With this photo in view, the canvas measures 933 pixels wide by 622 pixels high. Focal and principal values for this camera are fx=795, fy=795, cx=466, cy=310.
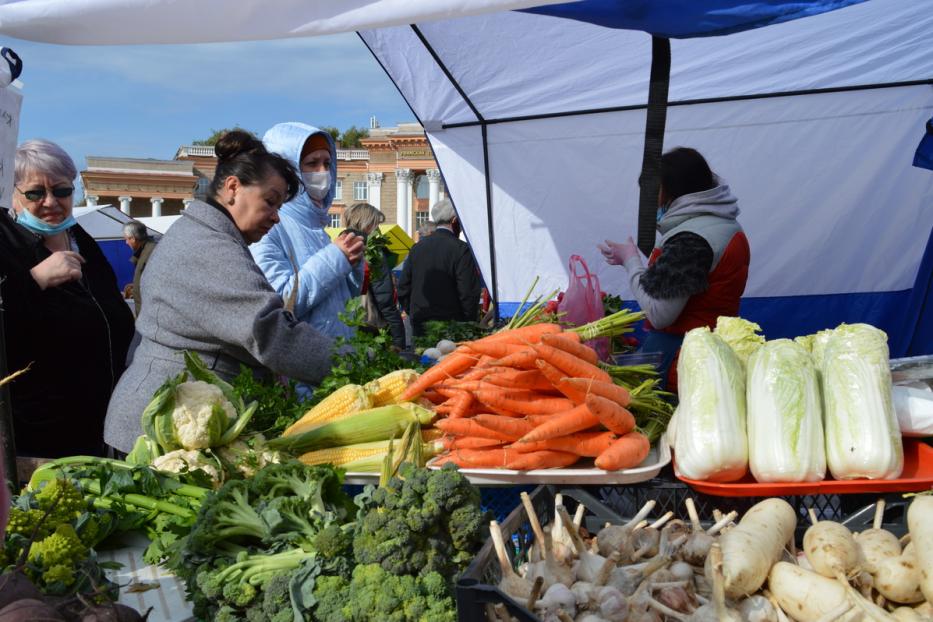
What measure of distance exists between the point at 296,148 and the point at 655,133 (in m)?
1.66

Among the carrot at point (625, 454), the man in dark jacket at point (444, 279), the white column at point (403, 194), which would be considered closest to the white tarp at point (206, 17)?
the carrot at point (625, 454)

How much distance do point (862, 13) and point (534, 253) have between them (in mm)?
2755

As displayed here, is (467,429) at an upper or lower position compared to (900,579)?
upper

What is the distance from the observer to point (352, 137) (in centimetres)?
7788

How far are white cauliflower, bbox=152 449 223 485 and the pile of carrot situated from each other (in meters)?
0.61

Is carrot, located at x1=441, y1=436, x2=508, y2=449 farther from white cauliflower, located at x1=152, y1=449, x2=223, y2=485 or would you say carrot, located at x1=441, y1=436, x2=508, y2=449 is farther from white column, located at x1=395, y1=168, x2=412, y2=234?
white column, located at x1=395, y1=168, x2=412, y2=234

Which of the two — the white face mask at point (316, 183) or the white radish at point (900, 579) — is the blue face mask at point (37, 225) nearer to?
the white face mask at point (316, 183)

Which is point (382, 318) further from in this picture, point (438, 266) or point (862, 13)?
point (862, 13)

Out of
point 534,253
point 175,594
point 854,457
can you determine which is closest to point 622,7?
point 854,457

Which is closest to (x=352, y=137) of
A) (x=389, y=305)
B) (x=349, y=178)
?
(x=349, y=178)

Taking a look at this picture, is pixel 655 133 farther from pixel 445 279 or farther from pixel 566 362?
pixel 445 279

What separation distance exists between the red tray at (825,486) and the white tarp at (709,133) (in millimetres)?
3495

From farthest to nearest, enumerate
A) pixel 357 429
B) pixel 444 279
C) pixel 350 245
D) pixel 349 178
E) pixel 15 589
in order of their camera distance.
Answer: pixel 349 178 → pixel 444 279 → pixel 350 245 → pixel 357 429 → pixel 15 589

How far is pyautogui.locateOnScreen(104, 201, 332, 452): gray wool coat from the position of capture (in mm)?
2645
